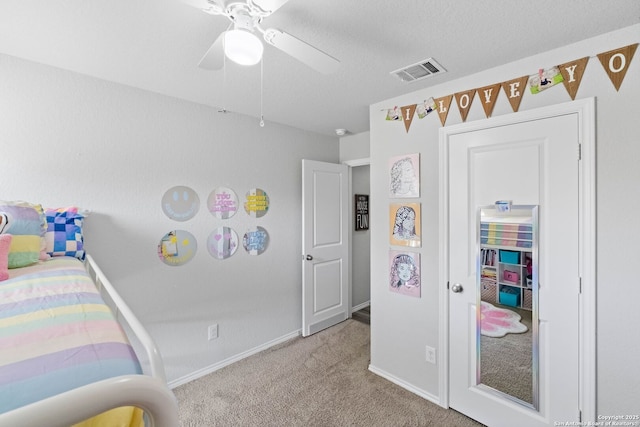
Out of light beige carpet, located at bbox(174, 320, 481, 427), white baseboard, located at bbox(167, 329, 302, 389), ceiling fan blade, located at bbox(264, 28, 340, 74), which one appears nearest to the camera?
ceiling fan blade, located at bbox(264, 28, 340, 74)

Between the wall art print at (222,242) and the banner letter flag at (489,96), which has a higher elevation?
the banner letter flag at (489,96)

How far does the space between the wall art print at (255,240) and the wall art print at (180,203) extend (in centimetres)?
56

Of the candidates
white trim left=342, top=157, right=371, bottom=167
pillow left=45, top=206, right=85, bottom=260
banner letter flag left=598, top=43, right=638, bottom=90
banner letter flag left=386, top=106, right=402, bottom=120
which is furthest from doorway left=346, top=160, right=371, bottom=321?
pillow left=45, top=206, right=85, bottom=260

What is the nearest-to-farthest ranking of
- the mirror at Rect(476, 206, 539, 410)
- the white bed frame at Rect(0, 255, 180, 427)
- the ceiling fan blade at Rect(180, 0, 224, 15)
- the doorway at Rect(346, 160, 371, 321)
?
the white bed frame at Rect(0, 255, 180, 427), the ceiling fan blade at Rect(180, 0, 224, 15), the mirror at Rect(476, 206, 539, 410), the doorway at Rect(346, 160, 371, 321)

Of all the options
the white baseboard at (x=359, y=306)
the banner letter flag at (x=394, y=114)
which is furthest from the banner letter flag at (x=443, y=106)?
the white baseboard at (x=359, y=306)

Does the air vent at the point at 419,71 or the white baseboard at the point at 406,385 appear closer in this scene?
the air vent at the point at 419,71

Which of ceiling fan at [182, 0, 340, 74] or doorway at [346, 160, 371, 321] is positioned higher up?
ceiling fan at [182, 0, 340, 74]

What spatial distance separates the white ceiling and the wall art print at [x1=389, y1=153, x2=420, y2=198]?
0.54 meters

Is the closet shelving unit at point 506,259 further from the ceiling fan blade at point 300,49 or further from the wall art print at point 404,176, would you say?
the ceiling fan blade at point 300,49

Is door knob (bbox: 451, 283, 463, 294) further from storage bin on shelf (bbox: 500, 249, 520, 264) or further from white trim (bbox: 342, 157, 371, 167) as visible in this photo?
white trim (bbox: 342, 157, 371, 167)

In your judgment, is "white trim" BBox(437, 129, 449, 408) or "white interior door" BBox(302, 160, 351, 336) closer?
"white trim" BBox(437, 129, 449, 408)

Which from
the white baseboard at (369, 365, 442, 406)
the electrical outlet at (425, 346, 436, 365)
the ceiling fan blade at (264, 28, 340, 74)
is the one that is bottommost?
the white baseboard at (369, 365, 442, 406)

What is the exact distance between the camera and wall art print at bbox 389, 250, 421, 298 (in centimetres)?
219

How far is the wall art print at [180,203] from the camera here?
7.48 feet
